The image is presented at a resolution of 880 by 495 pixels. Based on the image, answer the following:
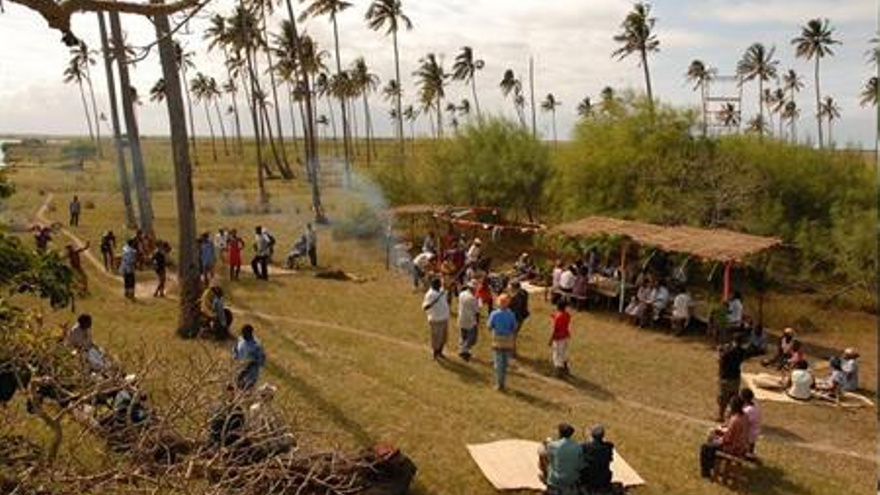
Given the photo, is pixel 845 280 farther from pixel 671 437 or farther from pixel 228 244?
pixel 228 244

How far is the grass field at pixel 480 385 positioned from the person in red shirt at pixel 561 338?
1.19 feet

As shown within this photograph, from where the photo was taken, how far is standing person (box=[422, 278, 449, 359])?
54.5ft

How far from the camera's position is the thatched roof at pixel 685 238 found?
20.4m

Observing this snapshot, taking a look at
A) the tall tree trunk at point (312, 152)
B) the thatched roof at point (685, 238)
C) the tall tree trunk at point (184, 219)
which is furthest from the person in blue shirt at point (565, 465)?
the tall tree trunk at point (312, 152)

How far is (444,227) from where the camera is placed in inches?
1323

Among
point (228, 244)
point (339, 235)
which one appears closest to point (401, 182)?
point (339, 235)

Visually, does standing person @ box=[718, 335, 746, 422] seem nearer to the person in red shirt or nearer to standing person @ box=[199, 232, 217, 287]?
the person in red shirt

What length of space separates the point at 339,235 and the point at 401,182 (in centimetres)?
404

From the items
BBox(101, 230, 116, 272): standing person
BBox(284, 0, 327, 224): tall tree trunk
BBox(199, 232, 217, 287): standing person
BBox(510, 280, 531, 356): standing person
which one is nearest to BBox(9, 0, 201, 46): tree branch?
BBox(510, 280, 531, 356): standing person

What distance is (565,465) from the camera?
401 inches

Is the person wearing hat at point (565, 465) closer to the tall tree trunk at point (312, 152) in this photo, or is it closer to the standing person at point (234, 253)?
the standing person at point (234, 253)

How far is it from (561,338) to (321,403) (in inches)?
A: 203

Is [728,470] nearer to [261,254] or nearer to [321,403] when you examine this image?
[321,403]

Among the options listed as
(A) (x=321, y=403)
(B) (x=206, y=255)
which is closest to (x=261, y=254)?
(B) (x=206, y=255)
